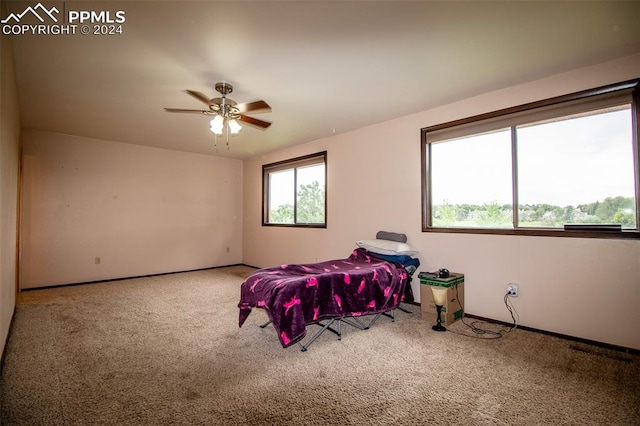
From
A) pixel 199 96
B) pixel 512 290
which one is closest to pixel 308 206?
pixel 199 96

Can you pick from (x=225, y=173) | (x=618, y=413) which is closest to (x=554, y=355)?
(x=618, y=413)

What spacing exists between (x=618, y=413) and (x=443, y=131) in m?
2.98

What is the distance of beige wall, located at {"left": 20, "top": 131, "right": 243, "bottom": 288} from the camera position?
15.9 ft

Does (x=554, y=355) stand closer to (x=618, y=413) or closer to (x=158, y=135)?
(x=618, y=413)

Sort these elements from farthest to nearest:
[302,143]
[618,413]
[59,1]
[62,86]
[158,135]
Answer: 1. [302,143]
2. [158,135]
3. [62,86]
4. [59,1]
5. [618,413]

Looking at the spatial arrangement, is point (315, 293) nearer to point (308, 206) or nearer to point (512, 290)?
point (512, 290)

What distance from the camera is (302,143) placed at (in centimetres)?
561

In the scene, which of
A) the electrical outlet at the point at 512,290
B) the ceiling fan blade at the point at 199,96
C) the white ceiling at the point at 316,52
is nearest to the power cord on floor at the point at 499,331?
the electrical outlet at the point at 512,290

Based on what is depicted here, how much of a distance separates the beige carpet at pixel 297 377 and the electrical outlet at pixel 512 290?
36 centimetres

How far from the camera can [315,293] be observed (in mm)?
2693

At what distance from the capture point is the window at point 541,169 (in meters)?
2.67

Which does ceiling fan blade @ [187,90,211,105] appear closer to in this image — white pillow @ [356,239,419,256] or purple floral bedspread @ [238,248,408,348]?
purple floral bedspread @ [238,248,408,348]

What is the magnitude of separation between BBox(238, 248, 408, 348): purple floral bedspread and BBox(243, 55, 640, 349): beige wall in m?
0.85

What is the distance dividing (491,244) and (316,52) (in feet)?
8.71
